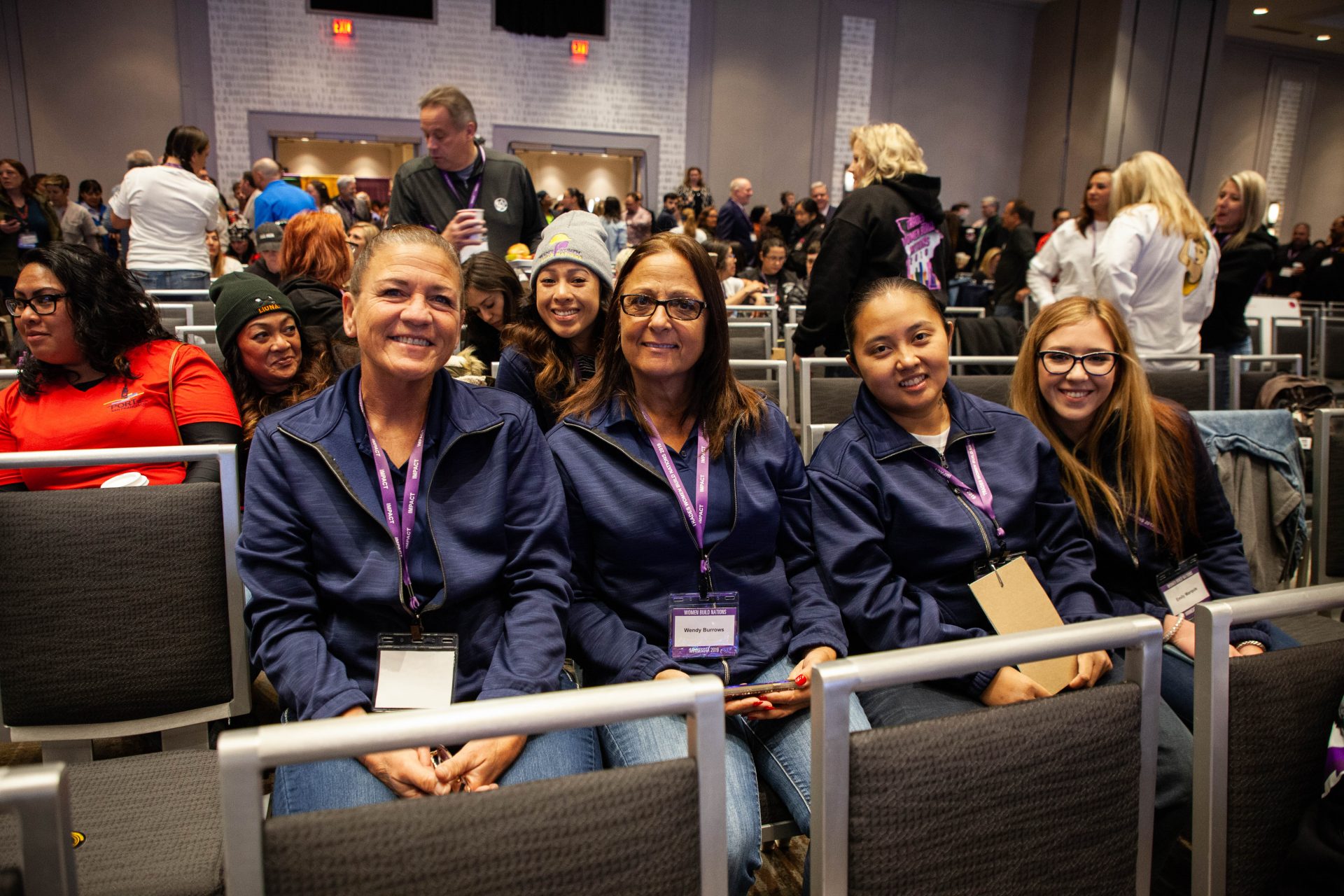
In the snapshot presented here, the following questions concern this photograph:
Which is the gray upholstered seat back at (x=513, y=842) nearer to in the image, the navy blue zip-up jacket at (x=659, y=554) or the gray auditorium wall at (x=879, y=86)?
the navy blue zip-up jacket at (x=659, y=554)

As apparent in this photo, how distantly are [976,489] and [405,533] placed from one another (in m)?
1.10

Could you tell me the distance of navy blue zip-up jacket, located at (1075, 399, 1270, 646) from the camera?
1757 millimetres

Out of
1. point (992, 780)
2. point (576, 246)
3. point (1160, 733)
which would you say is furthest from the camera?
point (576, 246)

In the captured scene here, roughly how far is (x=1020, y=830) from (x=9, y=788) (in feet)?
3.09

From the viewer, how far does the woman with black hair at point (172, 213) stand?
453cm

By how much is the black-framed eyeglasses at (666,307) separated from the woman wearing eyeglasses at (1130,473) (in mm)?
836

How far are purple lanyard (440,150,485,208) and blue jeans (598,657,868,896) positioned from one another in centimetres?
243

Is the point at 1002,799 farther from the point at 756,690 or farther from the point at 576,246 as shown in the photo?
the point at 576,246

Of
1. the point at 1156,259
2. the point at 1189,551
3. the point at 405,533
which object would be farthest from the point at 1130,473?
the point at 1156,259

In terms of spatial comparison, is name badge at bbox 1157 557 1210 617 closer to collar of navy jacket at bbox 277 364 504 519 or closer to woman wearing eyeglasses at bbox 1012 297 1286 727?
woman wearing eyeglasses at bbox 1012 297 1286 727

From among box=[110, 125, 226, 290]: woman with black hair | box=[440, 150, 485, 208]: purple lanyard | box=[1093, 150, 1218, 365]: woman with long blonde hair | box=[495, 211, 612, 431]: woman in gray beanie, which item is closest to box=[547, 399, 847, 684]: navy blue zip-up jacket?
box=[495, 211, 612, 431]: woman in gray beanie

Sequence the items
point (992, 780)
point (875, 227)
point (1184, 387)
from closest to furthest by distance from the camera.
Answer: point (992, 780)
point (1184, 387)
point (875, 227)

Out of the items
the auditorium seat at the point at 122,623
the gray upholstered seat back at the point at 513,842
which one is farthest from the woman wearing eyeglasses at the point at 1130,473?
the auditorium seat at the point at 122,623

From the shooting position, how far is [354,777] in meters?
1.19
